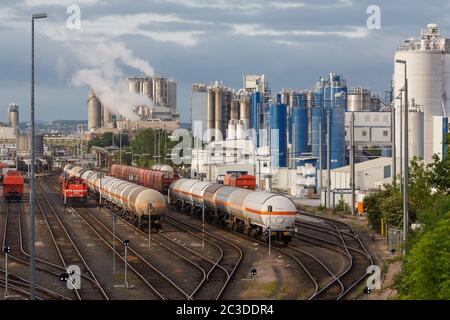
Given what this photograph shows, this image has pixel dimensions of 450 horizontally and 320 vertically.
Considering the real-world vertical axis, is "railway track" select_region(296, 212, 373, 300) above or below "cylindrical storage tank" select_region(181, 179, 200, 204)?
below

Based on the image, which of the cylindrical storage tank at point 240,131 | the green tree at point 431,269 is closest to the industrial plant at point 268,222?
the green tree at point 431,269

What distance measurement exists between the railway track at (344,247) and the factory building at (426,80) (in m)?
32.8

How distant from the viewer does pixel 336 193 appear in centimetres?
8194

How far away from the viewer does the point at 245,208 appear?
53.6 m

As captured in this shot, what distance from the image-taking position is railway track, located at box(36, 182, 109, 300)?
34281mm

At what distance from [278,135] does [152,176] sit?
3394cm

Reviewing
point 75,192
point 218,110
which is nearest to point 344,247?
point 75,192

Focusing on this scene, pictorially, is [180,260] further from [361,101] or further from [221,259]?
[361,101]

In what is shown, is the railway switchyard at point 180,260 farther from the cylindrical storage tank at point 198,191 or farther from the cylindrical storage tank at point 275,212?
the cylindrical storage tank at point 198,191

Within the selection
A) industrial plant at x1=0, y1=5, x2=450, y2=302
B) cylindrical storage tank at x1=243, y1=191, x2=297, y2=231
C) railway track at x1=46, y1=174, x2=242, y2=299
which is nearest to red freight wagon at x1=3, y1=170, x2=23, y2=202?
industrial plant at x1=0, y1=5, x2=450, y2=302

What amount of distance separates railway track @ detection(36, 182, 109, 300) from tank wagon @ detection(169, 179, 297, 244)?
9.36 metres

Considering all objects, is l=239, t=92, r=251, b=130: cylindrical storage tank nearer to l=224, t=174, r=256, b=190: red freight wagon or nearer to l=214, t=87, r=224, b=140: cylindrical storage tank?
l=214, t=87, r=224, b=140: cylindrical storage tank

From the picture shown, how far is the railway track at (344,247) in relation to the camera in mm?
35906
